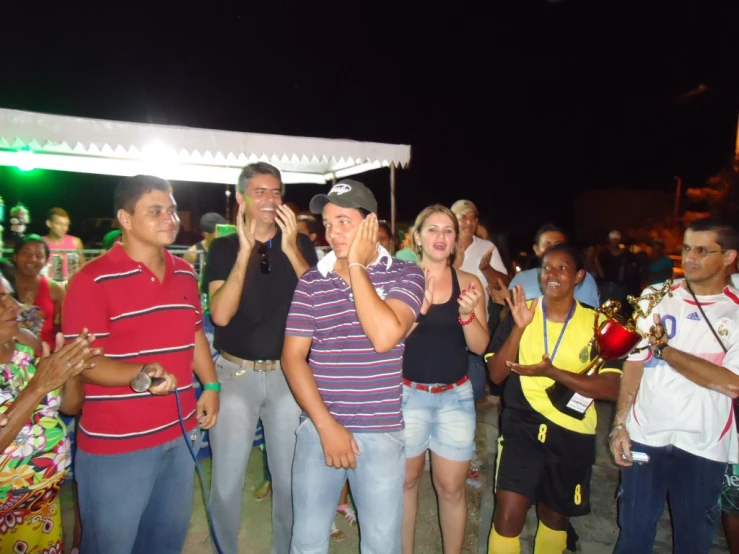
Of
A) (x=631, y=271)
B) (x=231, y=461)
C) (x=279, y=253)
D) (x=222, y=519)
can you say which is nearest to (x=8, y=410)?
(x=231, y=461)

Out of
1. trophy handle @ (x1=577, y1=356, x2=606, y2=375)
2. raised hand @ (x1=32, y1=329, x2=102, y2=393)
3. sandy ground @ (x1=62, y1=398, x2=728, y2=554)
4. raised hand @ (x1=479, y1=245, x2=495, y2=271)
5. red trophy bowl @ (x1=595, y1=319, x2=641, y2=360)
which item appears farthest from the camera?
raised hand @ (x1=479, y1=245, x2=495, y2=271)

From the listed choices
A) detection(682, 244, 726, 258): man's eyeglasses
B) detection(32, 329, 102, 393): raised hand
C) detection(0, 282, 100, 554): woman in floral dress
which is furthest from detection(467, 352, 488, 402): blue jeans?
detection(32, 329, 102, 393): raised hand

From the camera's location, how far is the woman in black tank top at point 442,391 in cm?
277

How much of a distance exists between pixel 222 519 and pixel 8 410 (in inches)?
52.5

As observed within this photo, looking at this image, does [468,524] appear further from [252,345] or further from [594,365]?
[252,345]

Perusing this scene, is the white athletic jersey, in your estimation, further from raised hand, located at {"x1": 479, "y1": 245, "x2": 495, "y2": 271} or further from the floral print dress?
the floral print dress

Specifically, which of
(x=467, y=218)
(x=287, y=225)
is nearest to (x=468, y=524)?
(x=287, y=225)

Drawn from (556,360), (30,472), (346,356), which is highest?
(346,356)

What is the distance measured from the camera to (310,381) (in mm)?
1979

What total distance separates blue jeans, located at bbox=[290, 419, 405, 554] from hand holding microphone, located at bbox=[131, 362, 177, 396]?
671 millimetres

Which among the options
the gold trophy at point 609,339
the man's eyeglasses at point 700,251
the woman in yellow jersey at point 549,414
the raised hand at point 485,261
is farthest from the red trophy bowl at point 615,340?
the raised hand at point 485,261

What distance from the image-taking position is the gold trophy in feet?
7.79

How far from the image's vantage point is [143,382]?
202cm

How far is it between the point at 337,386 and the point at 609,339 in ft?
4.87
